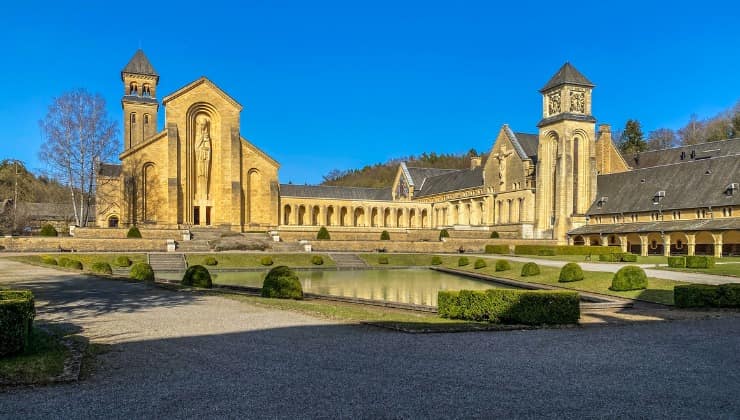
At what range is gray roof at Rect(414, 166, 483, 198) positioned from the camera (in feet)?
224

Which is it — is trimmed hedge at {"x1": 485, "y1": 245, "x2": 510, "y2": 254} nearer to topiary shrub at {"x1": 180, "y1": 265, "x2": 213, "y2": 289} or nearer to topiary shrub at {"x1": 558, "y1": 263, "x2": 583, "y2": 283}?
topiary shrub at {"x1": 558, "y1": 263, "x2": 583, "y2": 283}

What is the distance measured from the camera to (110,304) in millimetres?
14094

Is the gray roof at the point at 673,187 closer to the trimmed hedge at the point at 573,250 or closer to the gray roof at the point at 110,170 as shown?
the trimmed hedge at the point at 573,250

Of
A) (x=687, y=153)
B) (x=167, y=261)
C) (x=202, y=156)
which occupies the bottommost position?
(x=167, y=261)

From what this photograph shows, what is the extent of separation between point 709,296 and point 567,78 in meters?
42.8

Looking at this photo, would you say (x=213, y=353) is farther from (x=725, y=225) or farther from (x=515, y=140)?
(x=515, y=140)

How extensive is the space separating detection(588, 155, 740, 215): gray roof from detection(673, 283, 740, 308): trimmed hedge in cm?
2732

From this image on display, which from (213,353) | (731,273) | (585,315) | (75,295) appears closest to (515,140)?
(731,273)

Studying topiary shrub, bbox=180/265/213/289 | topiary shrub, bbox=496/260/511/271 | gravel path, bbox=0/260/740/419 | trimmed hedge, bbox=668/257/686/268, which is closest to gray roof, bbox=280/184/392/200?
topiary shrub, bbox=496/260/511/271

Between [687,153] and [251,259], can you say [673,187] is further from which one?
[251,259]

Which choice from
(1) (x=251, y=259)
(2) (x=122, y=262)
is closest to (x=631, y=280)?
(1) (x=251, y=259)

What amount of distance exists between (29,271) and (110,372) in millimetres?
18751

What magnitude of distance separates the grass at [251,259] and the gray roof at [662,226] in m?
23.8

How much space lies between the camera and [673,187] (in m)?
44.8
